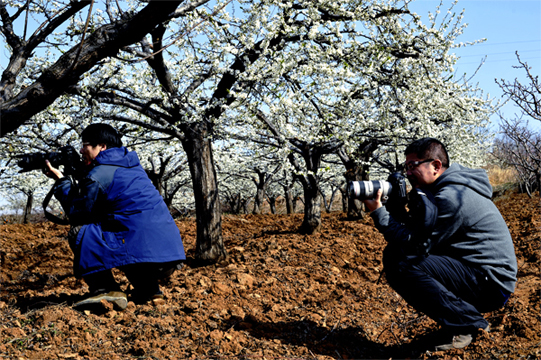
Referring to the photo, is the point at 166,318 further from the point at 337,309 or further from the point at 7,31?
the point at 7,31

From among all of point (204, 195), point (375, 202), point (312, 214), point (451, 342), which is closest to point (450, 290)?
point (451, 342)

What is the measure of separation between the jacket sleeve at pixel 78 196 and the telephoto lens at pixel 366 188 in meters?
2.18

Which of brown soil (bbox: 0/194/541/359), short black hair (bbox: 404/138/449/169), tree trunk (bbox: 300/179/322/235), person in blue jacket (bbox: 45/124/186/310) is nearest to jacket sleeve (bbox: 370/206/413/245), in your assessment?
short black hair (bbox: 404/138/449/169)

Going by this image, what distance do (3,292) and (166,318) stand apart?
275 centimetres

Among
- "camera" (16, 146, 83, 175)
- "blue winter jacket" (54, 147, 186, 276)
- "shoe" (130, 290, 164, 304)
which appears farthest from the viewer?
"shoe" (130, 290, 164, 304)

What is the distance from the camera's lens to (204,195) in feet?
21.5

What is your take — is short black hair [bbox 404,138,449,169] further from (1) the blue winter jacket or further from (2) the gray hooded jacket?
(1) the blue winter jacket

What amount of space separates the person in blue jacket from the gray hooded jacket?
2.12m

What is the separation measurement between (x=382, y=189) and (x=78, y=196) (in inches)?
102

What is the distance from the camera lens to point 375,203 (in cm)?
334

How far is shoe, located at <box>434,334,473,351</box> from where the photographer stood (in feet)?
9.87

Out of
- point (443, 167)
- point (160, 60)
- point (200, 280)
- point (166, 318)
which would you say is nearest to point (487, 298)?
Result: point (443, 167)

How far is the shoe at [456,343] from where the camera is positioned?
301 cm

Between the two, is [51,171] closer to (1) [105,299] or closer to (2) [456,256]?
(1) [105,299]
